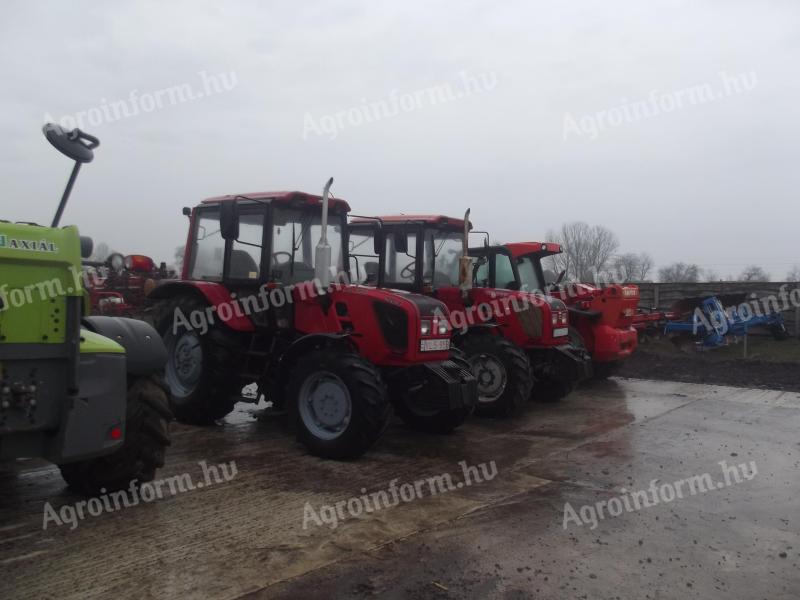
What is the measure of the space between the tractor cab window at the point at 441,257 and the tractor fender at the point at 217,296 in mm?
2564

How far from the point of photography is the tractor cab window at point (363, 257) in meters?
7.57

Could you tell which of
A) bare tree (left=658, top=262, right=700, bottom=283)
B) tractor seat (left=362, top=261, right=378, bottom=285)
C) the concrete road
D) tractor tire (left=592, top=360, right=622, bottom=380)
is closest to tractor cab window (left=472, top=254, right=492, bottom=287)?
tractor seat (left=362, top=261, right=378, bottom=285)

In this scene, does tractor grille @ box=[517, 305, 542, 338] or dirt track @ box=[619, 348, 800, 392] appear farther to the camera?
dirt track @ box=[619, 348, 800, 392]

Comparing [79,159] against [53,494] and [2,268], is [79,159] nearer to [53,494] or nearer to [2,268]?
[2,268]

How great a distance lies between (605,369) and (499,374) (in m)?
4.03

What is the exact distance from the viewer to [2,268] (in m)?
3.53

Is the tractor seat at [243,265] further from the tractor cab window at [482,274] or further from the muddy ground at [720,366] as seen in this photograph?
the muddy ground at [720,366]

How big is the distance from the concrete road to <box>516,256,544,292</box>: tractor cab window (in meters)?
3.24

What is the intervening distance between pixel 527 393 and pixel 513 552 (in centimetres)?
407

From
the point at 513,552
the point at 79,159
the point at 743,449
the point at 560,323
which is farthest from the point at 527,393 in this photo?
the point at 79,159

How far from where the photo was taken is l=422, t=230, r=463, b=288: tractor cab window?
8534 millimetres

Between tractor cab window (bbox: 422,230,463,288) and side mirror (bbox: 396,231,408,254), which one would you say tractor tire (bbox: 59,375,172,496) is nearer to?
side mirror (bbox: 396,231,408,254)

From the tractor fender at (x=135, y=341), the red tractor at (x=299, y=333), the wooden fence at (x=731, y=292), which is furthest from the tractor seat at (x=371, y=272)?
the wooden fence at (x=731, y=292)

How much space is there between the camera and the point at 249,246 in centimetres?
687
